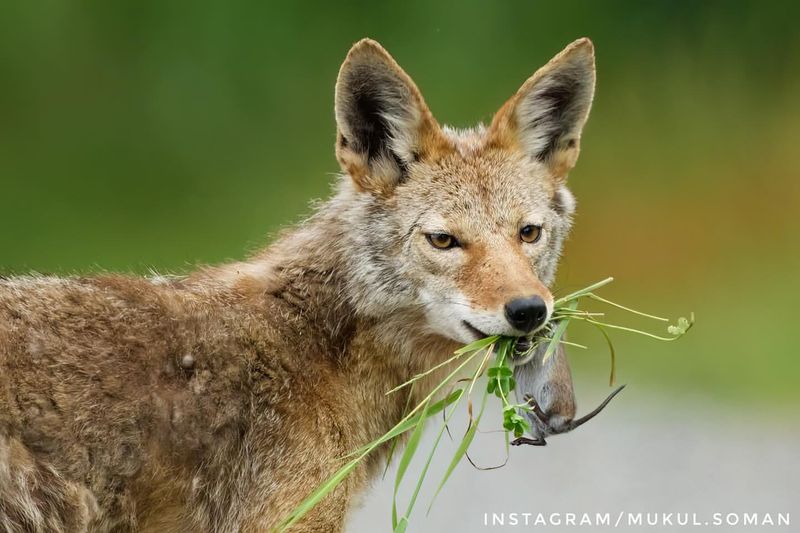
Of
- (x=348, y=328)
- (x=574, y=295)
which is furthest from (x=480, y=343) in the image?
(x=348, y=328)

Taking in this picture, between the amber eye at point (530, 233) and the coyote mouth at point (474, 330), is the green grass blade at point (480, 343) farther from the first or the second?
the amber eye at point (530, 233)

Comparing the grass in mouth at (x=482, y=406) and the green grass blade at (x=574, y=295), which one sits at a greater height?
the green grass blade at (x=574, y=295)

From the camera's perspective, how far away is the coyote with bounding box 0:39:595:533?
5141mm

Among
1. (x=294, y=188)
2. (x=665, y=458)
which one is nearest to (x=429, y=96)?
(x=294, y=188)

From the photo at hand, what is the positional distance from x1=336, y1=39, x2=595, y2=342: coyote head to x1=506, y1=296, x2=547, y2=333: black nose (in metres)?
0.10

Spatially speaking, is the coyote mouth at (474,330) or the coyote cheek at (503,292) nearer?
the coyote cheek at (503,292)

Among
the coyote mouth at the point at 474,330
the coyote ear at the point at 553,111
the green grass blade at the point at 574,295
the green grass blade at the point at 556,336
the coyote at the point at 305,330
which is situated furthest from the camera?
the coyote ear at the point at 553,111

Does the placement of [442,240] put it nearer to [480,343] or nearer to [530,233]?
[530,233]

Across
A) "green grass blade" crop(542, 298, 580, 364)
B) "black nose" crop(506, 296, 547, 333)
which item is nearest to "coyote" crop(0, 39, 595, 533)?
"black nose" crop(506, 296, 547, 333)

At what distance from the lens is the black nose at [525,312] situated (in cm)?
519

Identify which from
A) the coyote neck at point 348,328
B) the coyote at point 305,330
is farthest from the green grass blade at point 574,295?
the coyote neck at point 348,328

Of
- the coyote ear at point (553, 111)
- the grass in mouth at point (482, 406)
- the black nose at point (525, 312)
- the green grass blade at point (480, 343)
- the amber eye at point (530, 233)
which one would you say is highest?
the coyote ear at point (553, 111)

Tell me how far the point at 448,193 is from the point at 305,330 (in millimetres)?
930

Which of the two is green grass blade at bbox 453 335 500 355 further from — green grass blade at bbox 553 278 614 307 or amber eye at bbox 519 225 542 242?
amber eye at bbox 519 225 542 242
